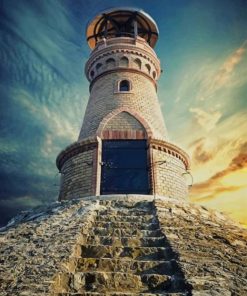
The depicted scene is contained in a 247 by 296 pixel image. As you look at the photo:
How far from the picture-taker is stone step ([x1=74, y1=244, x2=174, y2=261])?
6.79 meters

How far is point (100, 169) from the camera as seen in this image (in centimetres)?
1266

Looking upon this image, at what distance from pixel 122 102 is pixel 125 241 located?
29.3 ft

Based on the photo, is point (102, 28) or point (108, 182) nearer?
point (108, 182)

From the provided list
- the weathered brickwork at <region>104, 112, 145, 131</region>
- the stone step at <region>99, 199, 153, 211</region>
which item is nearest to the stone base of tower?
the weathered brickwork at <region>104, 112, 145, 131</region>

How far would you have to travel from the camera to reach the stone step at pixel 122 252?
679cm

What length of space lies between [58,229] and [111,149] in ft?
19.6

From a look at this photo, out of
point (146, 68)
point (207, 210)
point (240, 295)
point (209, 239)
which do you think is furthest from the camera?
point (146, 68)

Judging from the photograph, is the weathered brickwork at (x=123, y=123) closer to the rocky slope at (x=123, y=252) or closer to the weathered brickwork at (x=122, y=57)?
the weathered brickwork at (x=122, y=57)

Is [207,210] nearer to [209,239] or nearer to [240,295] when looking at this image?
Result: [209,239]

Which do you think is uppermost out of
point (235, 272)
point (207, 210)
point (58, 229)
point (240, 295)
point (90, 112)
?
point (90, 112)

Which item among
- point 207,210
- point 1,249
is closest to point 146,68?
point 207,210

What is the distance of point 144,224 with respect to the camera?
27.3 feet

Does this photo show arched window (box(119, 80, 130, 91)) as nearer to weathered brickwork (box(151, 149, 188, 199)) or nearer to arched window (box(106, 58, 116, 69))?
arched window (box(106, 58, 116, 69))

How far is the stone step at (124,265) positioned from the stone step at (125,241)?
804mm
